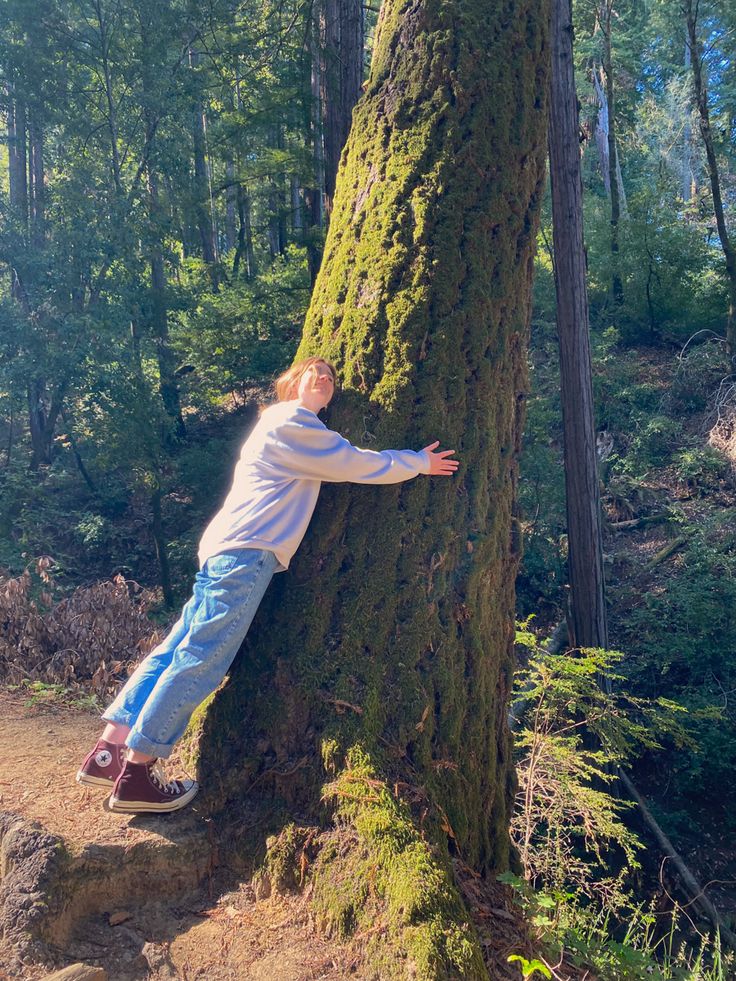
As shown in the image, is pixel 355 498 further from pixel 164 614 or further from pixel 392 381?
pixel 164 614

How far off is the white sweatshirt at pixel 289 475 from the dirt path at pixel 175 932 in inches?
45.1

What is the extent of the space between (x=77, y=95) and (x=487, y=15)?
510 inches

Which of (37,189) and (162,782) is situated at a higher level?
(37,189)

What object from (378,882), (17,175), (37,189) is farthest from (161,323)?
(378,882)

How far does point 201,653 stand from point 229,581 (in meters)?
0.31

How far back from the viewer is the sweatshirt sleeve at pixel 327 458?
316 centimetres

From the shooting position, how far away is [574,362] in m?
8.69

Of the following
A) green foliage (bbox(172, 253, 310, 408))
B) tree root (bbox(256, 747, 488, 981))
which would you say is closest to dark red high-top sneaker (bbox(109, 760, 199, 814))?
tree root (bbox(256, 747, 488, 981))

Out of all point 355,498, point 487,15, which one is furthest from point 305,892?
point 487,15

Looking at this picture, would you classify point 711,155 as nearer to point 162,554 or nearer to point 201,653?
point 162,554

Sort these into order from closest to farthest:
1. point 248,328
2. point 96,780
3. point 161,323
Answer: point 96,780 → point 248,328 → point 161,323

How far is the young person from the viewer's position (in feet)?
10.2

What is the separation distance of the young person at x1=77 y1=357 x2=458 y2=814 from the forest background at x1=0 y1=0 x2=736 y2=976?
6.30 meters

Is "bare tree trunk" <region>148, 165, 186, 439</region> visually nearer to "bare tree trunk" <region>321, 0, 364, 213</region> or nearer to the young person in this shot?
Result: "bare tree trunk" <region>321, 0, 364, 213</region>
